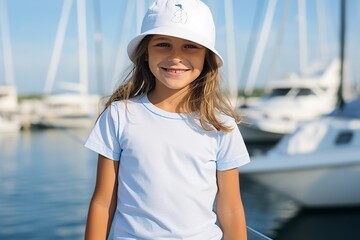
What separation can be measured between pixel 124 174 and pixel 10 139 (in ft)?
78.8

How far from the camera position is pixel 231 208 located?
1.61m

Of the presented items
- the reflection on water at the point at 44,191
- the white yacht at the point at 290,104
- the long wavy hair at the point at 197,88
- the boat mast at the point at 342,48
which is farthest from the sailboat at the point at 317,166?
the white yacht at the point at 290,104

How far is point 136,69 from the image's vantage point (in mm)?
1679

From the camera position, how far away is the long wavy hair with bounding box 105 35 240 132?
1591mm

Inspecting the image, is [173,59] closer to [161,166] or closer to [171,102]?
[171,102]

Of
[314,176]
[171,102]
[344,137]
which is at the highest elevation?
[171,102]

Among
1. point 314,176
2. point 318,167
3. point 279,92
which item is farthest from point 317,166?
point 279,92

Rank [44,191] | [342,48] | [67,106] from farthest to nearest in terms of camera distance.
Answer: [67,106] → [44,191] → [342,48]

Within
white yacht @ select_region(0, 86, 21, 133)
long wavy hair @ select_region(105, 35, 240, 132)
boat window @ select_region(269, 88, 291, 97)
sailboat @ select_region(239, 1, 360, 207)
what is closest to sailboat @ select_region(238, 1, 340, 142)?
boat window @ select_region(269, 88, 291, 97)

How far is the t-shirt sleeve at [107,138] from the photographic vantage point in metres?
1.53

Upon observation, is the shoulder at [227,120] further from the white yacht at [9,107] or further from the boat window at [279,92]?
the white yacht at [9,107]

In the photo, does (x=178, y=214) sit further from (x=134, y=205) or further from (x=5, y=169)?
(x=5, y=169)

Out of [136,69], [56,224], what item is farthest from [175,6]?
[56,224]

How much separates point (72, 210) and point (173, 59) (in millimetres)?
7949
